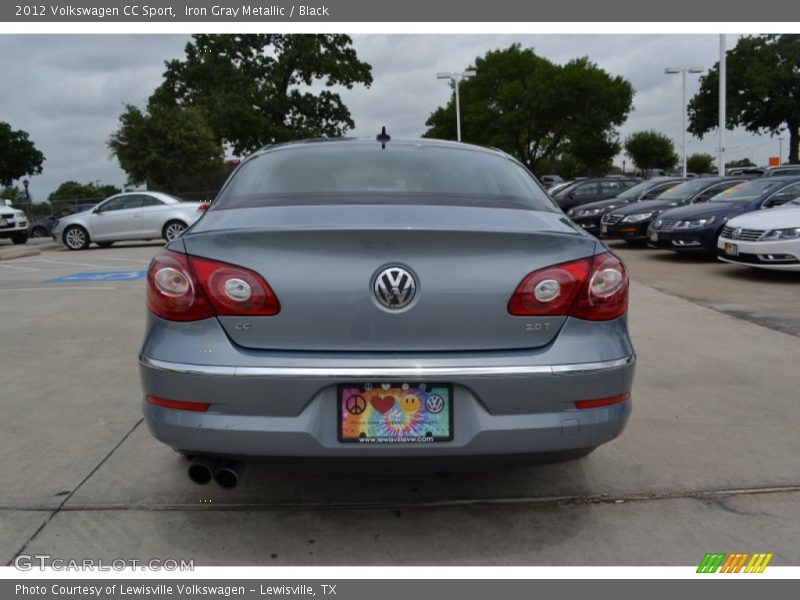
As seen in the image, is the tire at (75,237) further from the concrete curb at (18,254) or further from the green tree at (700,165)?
the green tree at (700,165)

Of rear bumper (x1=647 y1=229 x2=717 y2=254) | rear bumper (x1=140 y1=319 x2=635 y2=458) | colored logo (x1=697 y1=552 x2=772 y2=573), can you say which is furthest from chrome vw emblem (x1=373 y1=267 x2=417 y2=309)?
rear bumper (x1=647 y1=229 x2=717 y2=254)

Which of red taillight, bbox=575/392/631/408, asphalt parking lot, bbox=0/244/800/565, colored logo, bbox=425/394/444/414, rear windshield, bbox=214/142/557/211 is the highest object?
rear windshield, bbox=214/142/557/211

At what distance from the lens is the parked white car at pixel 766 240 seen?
934 cm

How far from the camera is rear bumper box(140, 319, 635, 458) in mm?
2484

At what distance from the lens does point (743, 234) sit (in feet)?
32.7

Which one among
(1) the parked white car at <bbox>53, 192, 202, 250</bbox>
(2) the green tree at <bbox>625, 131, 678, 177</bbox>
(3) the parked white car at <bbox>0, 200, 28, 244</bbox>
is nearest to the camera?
(1) the parked white car at <bbox>53, 192, 202, 250</bbox>

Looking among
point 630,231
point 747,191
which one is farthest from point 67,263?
point 747,191

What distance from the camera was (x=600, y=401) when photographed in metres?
2.64

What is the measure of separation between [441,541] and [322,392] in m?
0.84

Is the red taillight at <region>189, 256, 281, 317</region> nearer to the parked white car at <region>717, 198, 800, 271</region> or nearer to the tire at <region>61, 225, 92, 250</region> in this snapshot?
the parked white car at <region>717, 198, 800, 271</region>

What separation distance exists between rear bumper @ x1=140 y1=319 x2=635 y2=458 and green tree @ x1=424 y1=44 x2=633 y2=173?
44.3 metres

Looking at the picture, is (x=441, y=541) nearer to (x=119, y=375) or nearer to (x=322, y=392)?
(x=322, y=392)

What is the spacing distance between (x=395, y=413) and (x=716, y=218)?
10.6m

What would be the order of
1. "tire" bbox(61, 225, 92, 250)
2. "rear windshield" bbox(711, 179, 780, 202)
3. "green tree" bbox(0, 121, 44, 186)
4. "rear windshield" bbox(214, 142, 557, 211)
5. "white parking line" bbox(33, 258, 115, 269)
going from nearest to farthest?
"rear windshield" bbox(214, 142, 557, 211) < "rear windshield" bbox(711, 179, 780, 202) < "white parking line" bbox(33, 258, 115, 269) < "tire" bbox(61, 225, 92, 250) < "green tree" bbox(0, 121, 44, 186)
